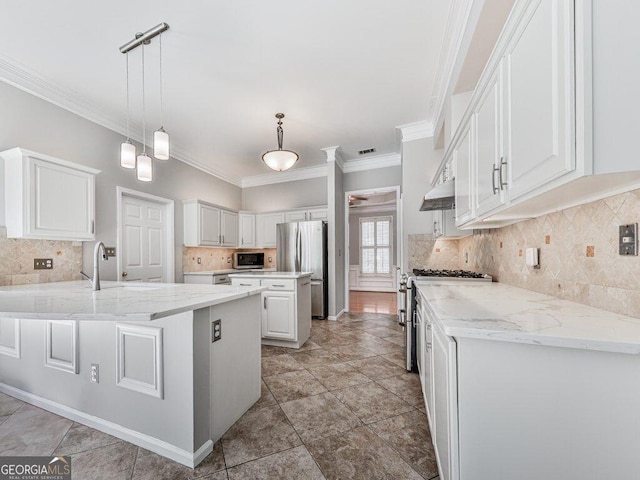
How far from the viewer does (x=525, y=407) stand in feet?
2.95

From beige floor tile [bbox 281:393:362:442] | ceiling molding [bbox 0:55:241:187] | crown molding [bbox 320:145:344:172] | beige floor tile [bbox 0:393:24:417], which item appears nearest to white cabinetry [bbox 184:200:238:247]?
ceiling molding [bbox 0:55:241:187]

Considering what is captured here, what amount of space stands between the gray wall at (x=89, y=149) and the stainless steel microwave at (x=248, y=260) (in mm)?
1241

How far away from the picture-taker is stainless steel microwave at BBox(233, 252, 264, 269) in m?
5.46

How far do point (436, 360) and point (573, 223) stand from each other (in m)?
0.98

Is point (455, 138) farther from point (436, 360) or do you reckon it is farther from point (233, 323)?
point (233, 323)

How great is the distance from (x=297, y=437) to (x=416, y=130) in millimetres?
3790

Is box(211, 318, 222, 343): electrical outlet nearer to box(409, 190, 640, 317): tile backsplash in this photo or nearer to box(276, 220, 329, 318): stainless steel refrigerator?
box(409, 190, 640, 317): tile backsplash

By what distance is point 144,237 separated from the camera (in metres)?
3.86

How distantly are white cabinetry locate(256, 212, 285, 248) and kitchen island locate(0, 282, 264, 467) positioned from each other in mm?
3420

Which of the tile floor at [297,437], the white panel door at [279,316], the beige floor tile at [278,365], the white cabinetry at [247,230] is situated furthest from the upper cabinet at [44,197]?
the white cabinetry at [247,230]

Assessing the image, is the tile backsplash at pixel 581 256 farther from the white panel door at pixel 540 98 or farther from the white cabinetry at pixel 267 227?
the white cabinetry at pixel 267 227

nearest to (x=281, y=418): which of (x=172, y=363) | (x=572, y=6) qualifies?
(x=172, y=363)

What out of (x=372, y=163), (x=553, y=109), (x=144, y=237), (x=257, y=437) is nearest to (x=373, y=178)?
(x=372, y=163)

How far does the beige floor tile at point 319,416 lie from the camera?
1.74m
